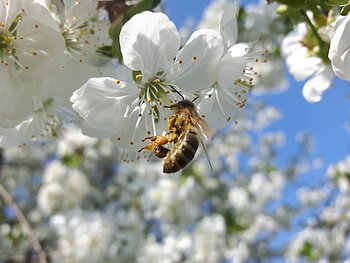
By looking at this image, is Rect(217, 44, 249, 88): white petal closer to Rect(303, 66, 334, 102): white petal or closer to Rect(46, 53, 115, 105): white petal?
Rect(46, 53, 115, 105): white petal

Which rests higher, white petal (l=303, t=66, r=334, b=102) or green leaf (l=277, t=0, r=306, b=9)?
green leaf (l=277, t=0, r=306, b=9)

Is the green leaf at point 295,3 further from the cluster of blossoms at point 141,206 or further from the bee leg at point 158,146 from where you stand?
the cluster of blossoms at point 141,206

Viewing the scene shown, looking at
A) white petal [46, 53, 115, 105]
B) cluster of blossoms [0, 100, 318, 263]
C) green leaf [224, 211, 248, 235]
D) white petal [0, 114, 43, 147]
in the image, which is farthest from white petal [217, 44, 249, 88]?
green leaf [224, 211, 248, 235]

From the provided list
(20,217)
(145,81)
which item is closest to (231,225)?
(20,217)

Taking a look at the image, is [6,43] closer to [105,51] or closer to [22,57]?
[22,57]

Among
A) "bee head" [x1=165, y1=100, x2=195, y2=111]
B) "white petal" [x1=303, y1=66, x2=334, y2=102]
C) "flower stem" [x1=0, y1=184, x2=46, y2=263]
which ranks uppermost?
"bee head" [x1=165, y1=100, x2=195, y2=111]

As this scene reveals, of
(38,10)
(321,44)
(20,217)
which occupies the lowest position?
(20,217)

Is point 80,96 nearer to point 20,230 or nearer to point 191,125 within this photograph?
point 191,125
